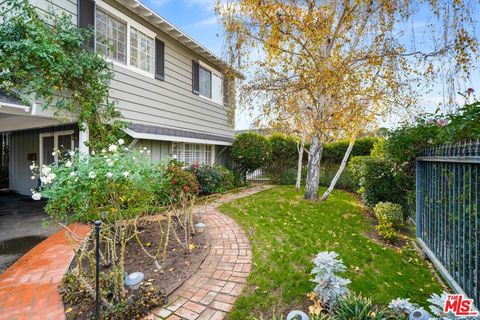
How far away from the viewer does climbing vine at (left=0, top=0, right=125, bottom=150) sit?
463cm

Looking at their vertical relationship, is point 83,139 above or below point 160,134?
below

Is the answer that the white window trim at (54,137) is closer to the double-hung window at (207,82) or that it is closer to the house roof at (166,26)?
the house roof at (166,26)

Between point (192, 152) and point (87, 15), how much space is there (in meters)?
5.89

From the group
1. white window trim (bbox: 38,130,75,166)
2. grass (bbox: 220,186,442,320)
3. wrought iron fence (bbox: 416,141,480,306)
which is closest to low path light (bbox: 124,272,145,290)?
grass (bbox: 220,186,442,320)

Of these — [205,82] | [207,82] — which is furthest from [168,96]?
[207,82]

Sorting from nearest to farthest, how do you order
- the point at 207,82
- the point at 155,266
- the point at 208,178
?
the point at 155,266, the point at 208,178, the point at 207,82

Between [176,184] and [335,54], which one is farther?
[176,184]

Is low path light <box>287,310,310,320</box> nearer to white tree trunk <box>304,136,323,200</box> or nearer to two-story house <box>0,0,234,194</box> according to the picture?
two-story house <box>0,0,234,194</box>

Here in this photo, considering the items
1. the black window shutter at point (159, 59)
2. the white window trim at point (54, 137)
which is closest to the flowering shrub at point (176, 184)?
the white window trim at point (54, 137)

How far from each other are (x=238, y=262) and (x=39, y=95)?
5.17 meters

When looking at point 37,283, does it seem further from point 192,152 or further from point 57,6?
point 192,152

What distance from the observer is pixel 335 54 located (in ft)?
21.8

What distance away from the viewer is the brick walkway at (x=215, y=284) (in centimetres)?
262

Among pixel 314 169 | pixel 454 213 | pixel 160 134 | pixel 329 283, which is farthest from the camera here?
pixel 314 169
